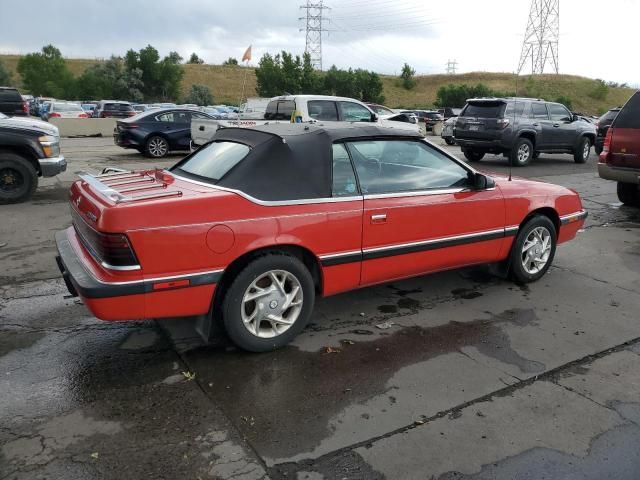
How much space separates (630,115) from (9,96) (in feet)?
62.9

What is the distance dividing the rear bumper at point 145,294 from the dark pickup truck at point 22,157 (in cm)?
612

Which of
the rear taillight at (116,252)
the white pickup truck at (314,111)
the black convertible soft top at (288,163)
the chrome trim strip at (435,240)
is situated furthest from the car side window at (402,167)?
the white pickup truck at (314,111)

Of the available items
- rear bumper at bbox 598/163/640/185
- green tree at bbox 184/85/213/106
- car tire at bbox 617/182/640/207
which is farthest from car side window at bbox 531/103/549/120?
green tree at bbox 184/85/213/106

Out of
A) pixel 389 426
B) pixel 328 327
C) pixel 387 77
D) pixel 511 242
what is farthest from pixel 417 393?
pixel 387 77

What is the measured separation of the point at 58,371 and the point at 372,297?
2608 mm

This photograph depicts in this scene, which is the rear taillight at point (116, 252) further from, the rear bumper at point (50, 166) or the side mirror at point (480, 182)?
the rear bumper at point (50, 166)

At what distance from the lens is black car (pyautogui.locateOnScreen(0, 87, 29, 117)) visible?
1852 centimetres

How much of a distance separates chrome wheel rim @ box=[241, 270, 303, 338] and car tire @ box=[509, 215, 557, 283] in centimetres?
240

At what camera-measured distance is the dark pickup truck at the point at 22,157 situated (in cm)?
853

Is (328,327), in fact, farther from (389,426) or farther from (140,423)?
(140,423)

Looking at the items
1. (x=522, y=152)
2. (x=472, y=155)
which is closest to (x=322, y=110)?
(x=472, y=155)

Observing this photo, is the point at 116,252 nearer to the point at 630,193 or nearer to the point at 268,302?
the point at 268,302

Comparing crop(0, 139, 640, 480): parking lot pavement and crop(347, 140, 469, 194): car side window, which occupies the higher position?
crop(347, 140, 469, 194): car side window

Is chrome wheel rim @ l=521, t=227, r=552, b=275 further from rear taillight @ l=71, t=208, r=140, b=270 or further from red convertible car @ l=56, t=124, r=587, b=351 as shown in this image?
rear taillight @ l=71, t=208, r=140, b=270
